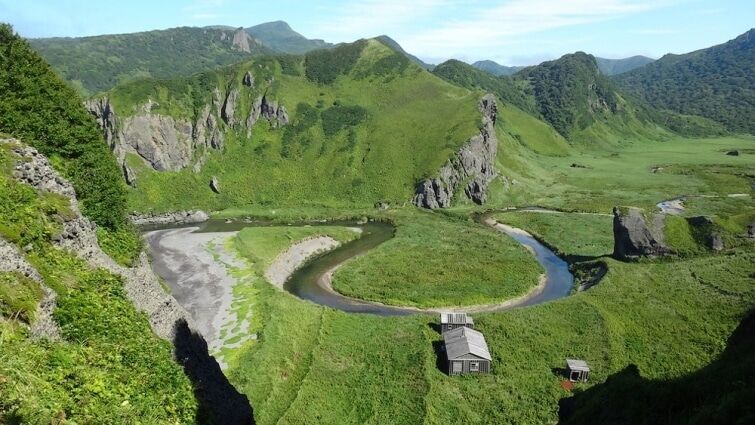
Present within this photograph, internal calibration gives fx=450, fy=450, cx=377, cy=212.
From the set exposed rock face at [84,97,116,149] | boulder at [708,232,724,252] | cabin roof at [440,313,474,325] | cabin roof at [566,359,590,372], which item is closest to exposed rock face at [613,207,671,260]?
boulder at [708,232,724,252]

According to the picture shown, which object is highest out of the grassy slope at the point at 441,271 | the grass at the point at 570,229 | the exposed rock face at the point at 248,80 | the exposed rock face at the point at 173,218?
the exposed rock face at the point at 248,80

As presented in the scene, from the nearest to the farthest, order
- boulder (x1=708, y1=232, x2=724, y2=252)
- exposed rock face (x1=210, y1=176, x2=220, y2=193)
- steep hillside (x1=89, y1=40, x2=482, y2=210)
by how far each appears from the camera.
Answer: boulder (x1=708, y1=232, x2=724, y2=252), steep hillside (x1=89, y1=40, x2=482, y2=210), exposed rock face (x1=210, y1=176, x2=220, y2=193)

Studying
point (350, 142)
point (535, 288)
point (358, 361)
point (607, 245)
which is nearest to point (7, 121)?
point (358, 361)

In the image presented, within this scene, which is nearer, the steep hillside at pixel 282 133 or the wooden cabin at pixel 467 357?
the wooden cabin at pixel 467 357

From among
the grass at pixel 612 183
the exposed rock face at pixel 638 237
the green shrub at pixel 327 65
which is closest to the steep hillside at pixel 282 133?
the green shrub at pixel 327 65

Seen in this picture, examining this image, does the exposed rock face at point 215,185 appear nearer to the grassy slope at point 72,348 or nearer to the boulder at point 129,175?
the boulder at point 129,175

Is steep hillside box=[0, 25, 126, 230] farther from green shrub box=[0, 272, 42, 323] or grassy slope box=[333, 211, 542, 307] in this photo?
grassy slope box=[333, 211, 542, 307]

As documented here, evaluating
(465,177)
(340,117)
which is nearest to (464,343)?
(465,177)
